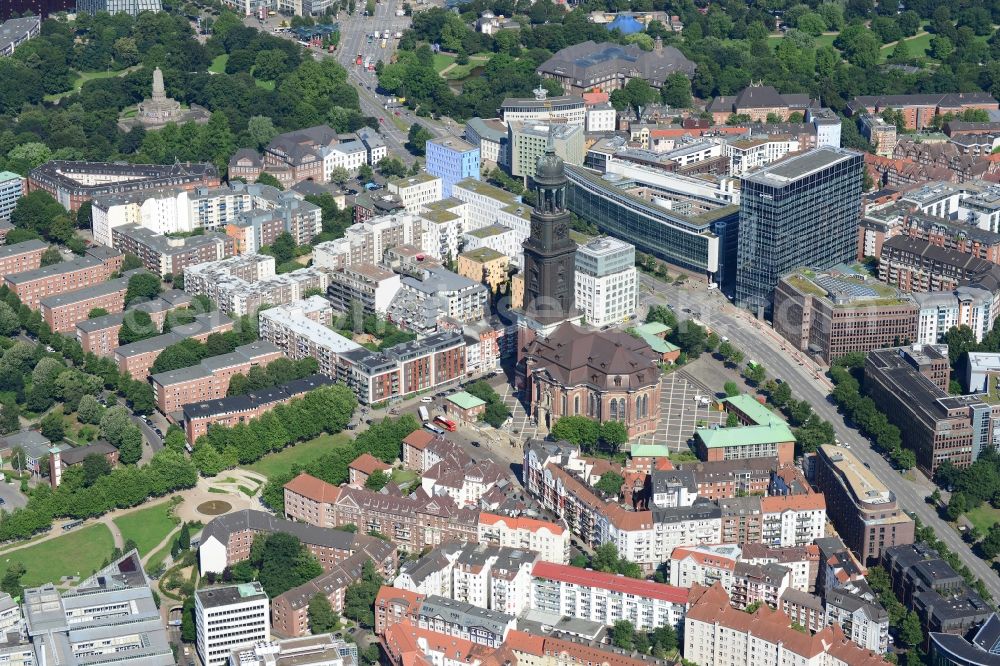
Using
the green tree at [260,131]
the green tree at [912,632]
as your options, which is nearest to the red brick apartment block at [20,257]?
the green tree at [260,131]

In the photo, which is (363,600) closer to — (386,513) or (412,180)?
(386,513)

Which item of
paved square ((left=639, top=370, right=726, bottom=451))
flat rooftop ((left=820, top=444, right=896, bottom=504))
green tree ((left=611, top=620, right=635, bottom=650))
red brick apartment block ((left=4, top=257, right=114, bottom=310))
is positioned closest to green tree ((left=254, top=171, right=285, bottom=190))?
red brick apartment block ((left=4, top=257, right=114, bottom=310))

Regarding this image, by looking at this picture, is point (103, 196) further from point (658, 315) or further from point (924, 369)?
point (924, 369)

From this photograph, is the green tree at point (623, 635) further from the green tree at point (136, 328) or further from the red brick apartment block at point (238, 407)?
the green tree at point (136, 328)

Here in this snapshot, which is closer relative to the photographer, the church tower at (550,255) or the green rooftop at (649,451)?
the green rooftop at (649,451)

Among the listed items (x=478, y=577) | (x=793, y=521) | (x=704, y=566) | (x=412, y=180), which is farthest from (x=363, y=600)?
(x=412, y=180)

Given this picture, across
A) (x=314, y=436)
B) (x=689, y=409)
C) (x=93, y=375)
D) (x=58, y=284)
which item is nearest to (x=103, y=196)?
(x=58, y=284)
